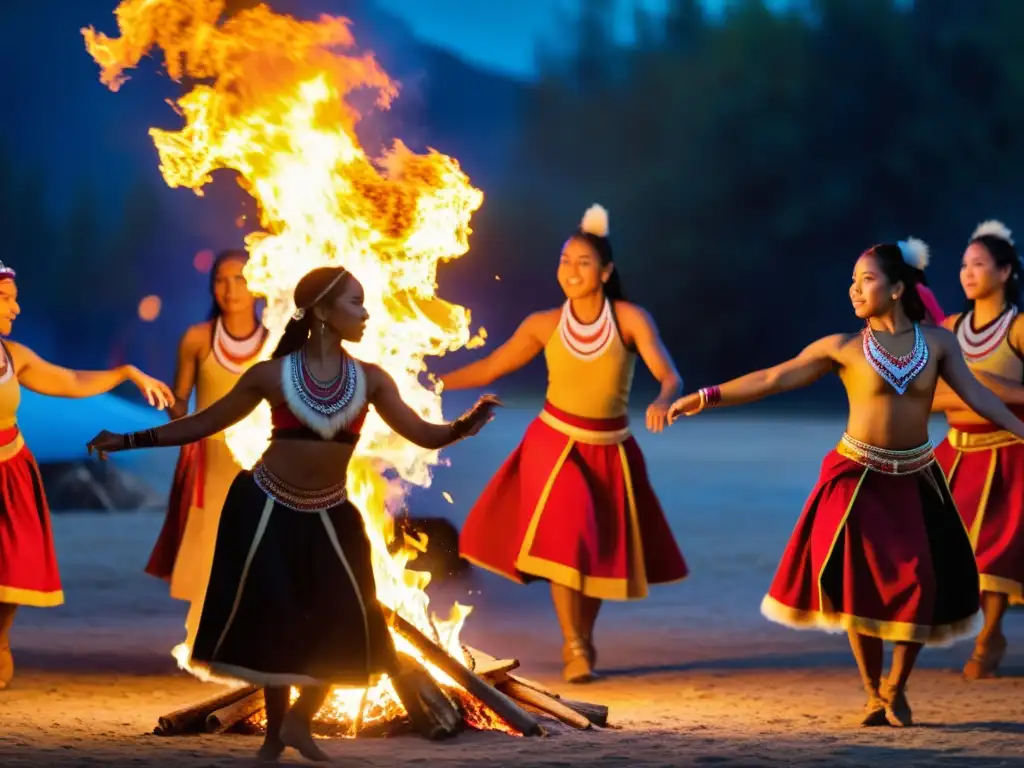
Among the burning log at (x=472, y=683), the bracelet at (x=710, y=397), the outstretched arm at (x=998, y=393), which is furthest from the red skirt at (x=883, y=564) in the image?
the outstretched arm at (x=998, y=393)

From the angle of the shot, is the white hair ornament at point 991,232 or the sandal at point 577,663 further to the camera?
the white hair ornament at point 991,232

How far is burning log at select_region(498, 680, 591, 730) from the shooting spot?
663 cm

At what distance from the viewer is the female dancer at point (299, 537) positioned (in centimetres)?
568

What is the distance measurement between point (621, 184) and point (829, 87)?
212 inches

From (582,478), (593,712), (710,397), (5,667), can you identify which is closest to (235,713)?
(593,712)

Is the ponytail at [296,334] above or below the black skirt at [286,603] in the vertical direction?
above

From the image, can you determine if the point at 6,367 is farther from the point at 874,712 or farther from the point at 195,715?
the point at 874,712

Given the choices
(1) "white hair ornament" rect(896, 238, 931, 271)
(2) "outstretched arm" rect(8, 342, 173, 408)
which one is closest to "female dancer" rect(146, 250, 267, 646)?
(2) "outstretched arm" rect(8, 342, 173, 408)

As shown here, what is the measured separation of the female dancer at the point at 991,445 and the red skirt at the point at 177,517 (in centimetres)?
361

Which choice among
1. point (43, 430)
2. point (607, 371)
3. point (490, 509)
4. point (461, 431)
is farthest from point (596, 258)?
point (43, 430)

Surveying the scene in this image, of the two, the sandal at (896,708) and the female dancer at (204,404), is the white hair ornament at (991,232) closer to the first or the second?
the sandal at (896,708)

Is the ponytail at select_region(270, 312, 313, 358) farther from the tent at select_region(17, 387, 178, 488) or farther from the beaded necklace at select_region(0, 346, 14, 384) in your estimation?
the tent at select_region(17, 387, 178, 488)

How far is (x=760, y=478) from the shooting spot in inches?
788

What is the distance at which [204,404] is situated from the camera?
28.6 feet
